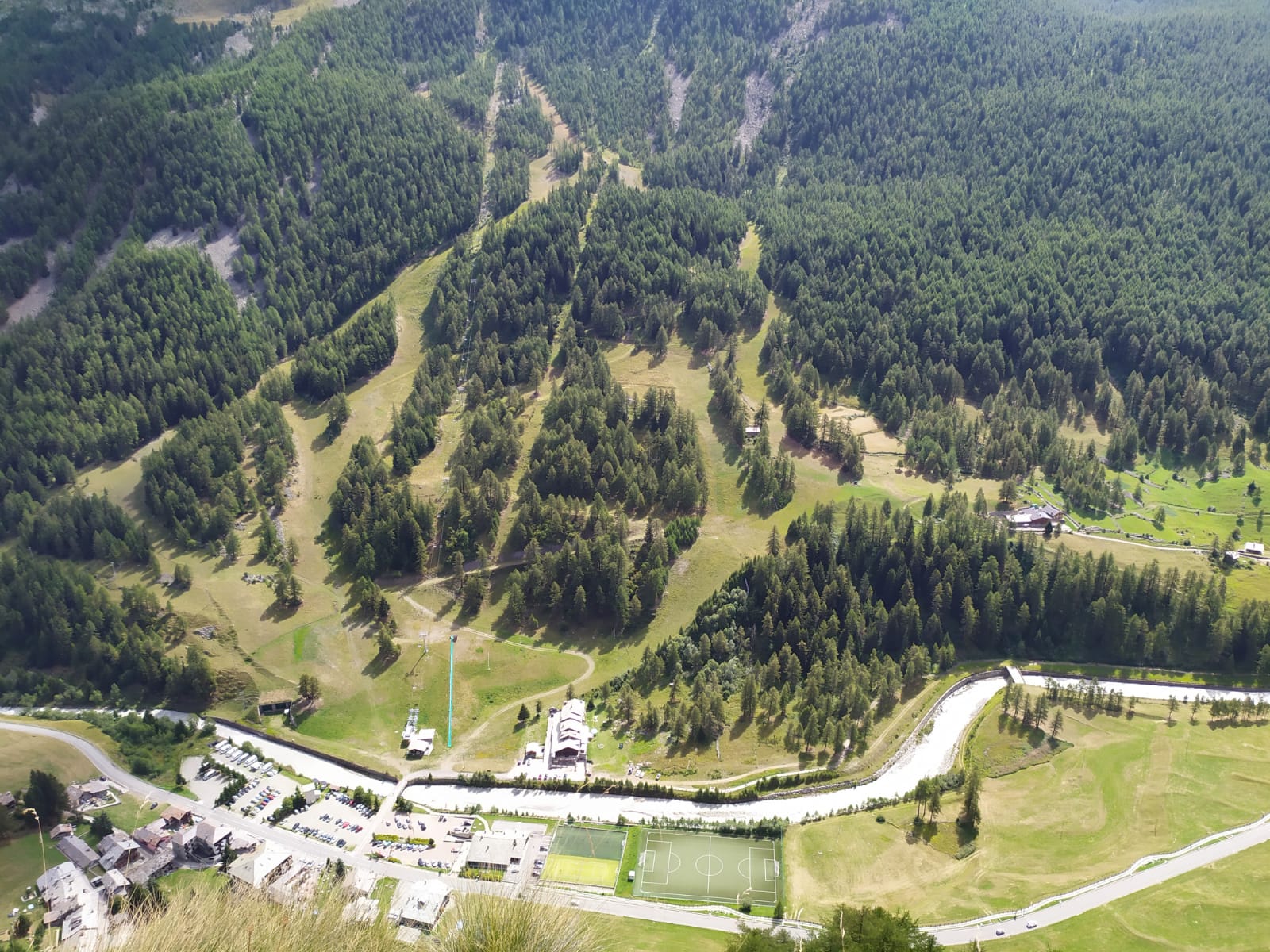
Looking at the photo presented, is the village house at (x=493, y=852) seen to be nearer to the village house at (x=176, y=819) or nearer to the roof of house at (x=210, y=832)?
the roof of house at (x=210, y=832)

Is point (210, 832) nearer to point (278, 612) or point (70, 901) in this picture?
point (70, 901)

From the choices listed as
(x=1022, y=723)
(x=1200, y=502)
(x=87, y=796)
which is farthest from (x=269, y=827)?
(x=1200, y=502)

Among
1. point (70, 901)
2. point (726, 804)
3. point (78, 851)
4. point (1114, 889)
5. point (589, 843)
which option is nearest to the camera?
point (1114, 889)

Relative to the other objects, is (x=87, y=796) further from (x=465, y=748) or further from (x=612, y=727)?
(x=612, y=727)

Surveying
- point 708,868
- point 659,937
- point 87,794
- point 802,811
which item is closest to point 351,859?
point 87,794

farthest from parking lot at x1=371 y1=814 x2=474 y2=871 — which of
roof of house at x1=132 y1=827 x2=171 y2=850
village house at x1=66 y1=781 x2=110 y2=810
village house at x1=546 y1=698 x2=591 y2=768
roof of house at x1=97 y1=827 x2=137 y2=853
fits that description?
village house at x1=66 y1=781 x2=110 y2=810

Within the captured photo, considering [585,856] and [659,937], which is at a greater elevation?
[659,937]
